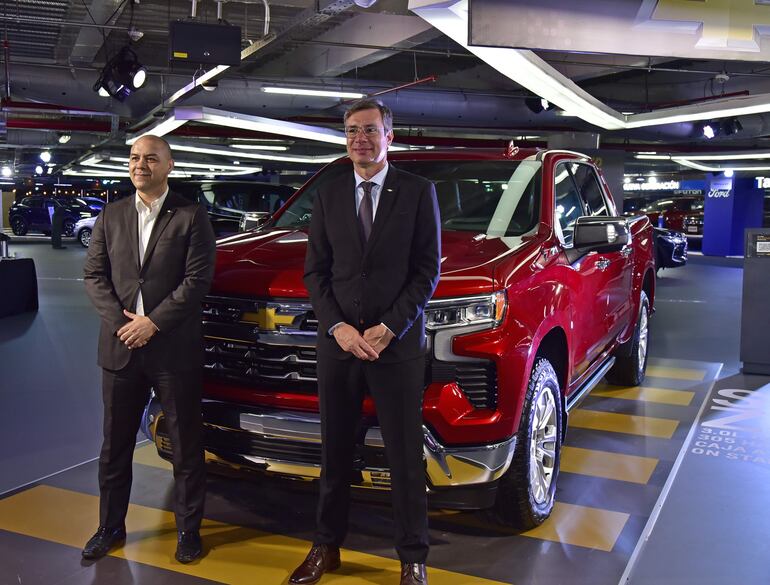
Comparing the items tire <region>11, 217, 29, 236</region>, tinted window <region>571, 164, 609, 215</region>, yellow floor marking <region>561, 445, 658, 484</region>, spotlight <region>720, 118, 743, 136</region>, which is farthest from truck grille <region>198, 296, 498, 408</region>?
tire <region>11, 217, 29, 236</region>

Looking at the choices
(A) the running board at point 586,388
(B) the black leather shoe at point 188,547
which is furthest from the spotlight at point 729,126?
(B) the black leather shoe at point 188,547

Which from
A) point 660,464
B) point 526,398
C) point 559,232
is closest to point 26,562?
point 526,398

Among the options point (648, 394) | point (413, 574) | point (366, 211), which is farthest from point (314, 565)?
point (648, 394)

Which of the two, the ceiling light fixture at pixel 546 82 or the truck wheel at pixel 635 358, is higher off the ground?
the ceiling light fixture at pixel 546 82

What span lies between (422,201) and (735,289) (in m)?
12.8

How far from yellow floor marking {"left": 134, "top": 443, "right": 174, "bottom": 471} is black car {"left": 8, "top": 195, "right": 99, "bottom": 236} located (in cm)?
2604

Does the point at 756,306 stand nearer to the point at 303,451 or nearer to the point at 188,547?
the point at 303,451

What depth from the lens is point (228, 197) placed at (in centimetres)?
1338

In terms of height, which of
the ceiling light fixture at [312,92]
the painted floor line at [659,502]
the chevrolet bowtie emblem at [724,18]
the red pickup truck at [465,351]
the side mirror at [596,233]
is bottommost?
the painted floor line at [659,502]

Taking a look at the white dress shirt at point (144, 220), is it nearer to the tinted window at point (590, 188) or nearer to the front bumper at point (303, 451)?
the front bumper at point (303, 451)

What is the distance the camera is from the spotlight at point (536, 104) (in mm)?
14727

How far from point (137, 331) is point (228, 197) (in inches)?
417

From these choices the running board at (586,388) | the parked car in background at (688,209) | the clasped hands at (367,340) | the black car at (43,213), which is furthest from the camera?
the black car at (43,213)

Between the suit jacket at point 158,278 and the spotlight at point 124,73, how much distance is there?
25.2ft
